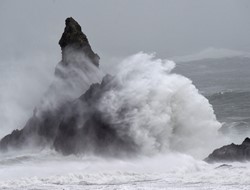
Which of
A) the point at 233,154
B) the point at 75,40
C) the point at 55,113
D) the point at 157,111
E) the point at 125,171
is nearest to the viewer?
the point at 125,171

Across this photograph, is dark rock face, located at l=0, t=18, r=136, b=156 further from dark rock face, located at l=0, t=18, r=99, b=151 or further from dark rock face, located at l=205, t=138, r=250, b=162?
dark rock face, located at l=205, t=138, r=250, b=162

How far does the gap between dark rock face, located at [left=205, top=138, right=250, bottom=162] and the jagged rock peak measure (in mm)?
11576

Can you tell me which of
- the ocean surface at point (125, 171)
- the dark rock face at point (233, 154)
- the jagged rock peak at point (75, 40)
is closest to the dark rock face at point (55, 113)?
the jagged rock peak at point (75, 40)

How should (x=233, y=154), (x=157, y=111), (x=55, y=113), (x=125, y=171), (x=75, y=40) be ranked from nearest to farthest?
1. (x=125, y=171)
2. (x=233, y=154)
3. (x=157, y=111)
4. (x=55, y=113)
5. (x=75, y=40)

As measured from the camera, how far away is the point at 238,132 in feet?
103

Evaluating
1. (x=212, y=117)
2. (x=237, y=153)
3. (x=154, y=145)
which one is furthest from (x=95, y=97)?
(x=237, y=153)

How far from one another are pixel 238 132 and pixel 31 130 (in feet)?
37.7

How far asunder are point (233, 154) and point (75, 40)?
42.9 ft

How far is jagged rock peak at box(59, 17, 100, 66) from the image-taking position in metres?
30.4

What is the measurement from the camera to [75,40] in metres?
30.7

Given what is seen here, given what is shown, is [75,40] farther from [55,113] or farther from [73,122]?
[73,122]

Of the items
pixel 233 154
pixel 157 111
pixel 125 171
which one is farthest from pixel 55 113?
pixel 233 154

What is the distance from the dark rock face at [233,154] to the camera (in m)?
20.3

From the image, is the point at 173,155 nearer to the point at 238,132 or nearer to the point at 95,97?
the point at 95,97
